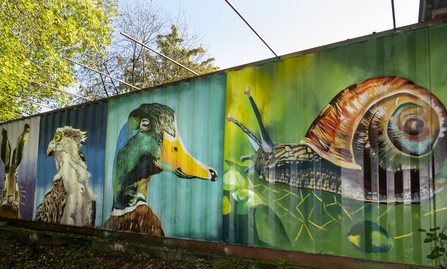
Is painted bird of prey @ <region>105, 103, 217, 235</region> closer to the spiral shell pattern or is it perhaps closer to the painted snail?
the painted snail

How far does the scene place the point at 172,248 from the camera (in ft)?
14.8

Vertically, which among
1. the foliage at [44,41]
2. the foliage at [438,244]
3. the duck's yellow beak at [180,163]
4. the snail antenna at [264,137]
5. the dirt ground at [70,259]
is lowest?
the dirt ground at [70,259]

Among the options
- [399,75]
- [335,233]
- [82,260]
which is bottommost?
[82,260]

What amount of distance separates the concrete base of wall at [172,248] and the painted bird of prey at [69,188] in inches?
8.5

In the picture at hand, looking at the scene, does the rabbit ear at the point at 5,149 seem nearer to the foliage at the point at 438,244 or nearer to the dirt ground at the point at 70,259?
the dirt ground at the point at 70,259

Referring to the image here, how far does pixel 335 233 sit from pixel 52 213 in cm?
599

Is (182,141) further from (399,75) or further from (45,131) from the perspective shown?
(45,131)

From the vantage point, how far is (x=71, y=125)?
642 centimetres

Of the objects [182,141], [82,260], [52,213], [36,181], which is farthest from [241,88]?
[36,181]

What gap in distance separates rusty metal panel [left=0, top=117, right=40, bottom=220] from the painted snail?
6.42 m

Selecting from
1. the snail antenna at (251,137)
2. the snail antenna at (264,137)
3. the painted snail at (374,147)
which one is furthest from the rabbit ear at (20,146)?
the painted snail at (374,147)

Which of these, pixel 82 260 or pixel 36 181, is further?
pixel 36 181

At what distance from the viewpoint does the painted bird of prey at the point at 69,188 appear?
5.81 metres

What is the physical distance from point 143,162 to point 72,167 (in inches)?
85.0
